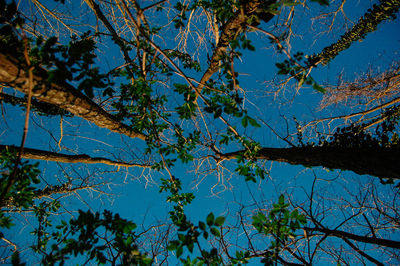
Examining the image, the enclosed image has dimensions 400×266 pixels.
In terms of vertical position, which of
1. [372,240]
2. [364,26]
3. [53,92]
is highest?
[364,26]

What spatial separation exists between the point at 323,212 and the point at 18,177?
429 centimetres

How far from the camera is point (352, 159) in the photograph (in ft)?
6.13

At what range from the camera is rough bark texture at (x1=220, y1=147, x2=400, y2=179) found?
1.62 m

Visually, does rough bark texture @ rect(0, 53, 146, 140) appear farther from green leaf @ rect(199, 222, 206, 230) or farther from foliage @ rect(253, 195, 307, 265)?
foliage @ rect(253, 195, 307, 265)

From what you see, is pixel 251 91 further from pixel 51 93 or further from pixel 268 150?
pixel 51 93

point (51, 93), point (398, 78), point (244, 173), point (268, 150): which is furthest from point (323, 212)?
point (398, 78)

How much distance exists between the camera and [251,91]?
3.94 meters

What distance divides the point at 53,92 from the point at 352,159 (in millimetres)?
3525

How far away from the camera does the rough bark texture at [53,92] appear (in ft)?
4.69

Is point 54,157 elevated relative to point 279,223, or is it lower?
elevated

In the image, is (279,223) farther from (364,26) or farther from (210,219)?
(364,26)

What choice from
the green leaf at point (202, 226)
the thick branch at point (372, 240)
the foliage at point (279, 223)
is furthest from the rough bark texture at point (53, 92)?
the thick branch at point (372, 240)

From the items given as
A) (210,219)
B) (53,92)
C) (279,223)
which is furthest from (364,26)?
(53,92)

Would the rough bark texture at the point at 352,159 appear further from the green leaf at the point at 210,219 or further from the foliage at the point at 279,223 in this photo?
the green leaf at the point at 210,219
